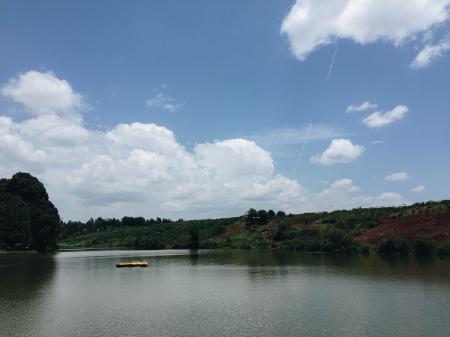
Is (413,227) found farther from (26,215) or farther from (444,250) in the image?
(26,215)

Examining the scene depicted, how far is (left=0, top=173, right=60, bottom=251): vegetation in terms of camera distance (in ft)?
362

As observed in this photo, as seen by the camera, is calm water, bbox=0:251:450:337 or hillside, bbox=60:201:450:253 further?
hillside, bbox=60:201:450:253

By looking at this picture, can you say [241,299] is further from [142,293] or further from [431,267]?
[431,267]

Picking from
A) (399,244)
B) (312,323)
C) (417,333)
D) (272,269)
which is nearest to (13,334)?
(312,323)

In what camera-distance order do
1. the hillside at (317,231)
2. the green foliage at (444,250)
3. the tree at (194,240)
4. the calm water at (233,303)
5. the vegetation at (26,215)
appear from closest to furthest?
1. the calm water at (233,303)
2. the green foliage at (444,250)
3. the hillside at (317,231)
4. the vegetation at (26,215)
5. the tree at (194,240)

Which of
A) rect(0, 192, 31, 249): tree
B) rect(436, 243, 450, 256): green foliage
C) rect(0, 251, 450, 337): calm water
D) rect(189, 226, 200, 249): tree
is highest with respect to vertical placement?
Result: rect(0, 192, 31, 249): tree

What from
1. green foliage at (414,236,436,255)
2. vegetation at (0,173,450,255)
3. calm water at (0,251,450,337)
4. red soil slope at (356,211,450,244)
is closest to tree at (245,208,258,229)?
vegetation at (0,173,450,255)

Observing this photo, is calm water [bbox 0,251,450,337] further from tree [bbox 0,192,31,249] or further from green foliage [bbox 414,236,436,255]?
tree [bbox 0,192,31,249]

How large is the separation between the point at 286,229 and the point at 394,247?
150 ft

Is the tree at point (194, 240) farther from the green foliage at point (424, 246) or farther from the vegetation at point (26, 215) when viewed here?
the green foliage at point (424, 246)

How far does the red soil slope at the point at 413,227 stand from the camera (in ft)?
296

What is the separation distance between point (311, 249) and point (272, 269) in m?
45.4

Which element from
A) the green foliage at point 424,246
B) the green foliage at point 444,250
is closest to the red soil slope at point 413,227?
the green foliage at point 444,250

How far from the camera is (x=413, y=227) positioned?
96188 mm
